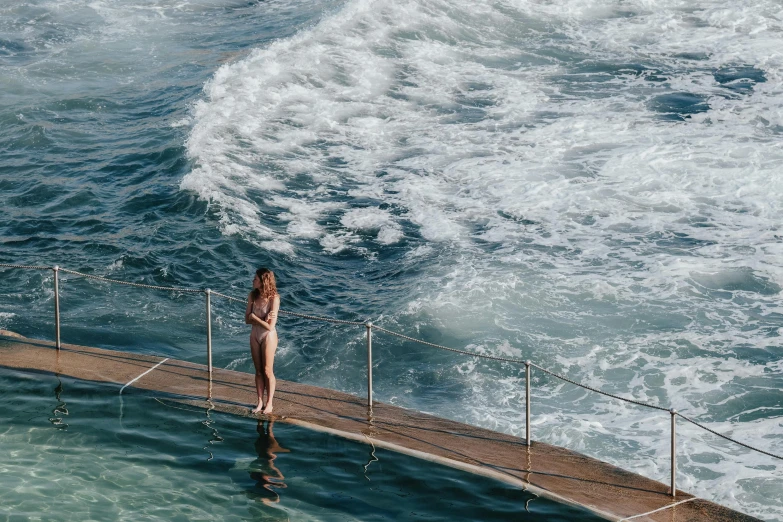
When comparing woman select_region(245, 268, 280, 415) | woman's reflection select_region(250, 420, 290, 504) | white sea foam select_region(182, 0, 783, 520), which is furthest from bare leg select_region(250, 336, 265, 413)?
white sea foam select_region(182, 0, 783, 520)

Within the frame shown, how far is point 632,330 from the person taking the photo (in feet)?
51.4

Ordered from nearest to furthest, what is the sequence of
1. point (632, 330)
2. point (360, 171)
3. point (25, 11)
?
point (632, 330), point (360, 171), point (25, 11)

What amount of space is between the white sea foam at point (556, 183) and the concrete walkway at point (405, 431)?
2.20 meters

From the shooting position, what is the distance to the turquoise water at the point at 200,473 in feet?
32.0

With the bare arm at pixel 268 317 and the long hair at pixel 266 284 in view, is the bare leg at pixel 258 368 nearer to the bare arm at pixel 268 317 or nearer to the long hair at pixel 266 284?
the bare arm at pixel 268 317

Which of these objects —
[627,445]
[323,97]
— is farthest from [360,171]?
[627,445]

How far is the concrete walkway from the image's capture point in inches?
382

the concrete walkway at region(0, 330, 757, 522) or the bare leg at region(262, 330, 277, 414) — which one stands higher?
the bare leg at region(262, 330, 277, 414)

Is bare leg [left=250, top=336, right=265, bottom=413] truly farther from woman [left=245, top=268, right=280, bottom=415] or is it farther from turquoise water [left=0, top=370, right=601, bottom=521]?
turquoise water [left=0, top=370, right=601, bottom=521]

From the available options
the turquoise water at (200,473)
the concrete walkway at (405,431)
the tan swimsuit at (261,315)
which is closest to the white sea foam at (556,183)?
the concrete walkway at (405,431)

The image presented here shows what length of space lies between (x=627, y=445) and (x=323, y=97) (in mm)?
15550

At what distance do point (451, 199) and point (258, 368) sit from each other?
10297 mm

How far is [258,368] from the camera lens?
1084 cm

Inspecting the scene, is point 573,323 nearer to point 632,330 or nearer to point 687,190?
point 632,330
